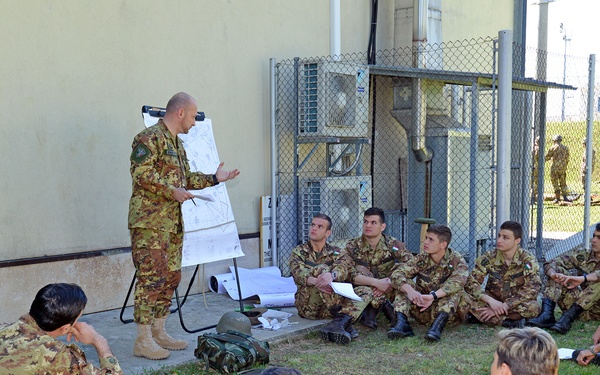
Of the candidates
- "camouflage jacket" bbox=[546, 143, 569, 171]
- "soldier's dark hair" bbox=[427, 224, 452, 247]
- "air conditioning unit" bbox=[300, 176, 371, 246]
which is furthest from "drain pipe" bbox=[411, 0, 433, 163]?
"camouflage jacket" bbox=[546, 143, 569, 171]

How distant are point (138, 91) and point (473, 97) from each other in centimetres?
330

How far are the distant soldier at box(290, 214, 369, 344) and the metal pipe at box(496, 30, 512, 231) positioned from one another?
1.58m

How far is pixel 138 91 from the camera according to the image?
638cm

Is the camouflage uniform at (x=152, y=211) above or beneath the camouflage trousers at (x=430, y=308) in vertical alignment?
above

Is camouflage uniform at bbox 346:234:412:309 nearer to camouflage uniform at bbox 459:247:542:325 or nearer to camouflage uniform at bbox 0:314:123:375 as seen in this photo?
camouflage uniform at bbox 459:247:542:325

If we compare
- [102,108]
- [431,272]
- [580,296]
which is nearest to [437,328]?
[431,272]

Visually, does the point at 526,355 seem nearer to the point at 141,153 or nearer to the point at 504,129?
the point at 141,153

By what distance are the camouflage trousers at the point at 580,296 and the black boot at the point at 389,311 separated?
4.49ft

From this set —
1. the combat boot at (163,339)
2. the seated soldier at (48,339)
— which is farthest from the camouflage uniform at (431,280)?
the seated soldier at (48,339)

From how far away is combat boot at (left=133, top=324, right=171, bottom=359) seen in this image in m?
4.78

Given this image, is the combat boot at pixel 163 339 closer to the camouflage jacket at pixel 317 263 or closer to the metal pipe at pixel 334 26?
the camouflage jacket at pixel 317 263

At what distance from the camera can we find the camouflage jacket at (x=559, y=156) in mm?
15859

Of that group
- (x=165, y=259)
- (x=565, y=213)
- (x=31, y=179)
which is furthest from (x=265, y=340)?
(x=565, y=213)

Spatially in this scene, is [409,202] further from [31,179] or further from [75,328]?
[75,328]
